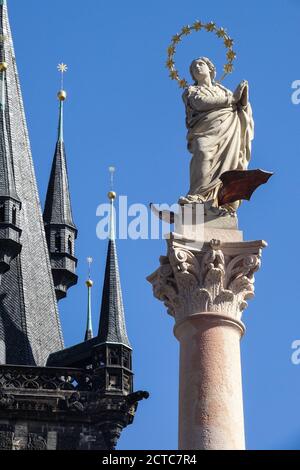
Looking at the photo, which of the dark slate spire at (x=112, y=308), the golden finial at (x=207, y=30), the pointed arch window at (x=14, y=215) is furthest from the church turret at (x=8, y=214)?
the golden finial at (x=207, y=30)

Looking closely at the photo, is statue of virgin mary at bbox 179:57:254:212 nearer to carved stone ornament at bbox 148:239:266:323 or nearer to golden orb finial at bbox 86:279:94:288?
carved stone ornament at bbox 148:239:266:323

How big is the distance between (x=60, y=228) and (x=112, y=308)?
9.10 m

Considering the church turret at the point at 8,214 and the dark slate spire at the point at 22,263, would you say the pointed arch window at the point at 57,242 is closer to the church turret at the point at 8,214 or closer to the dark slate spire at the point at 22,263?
the dark slate spire at the point at 22,263

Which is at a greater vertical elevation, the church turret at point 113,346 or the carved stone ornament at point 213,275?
the church turret at point 113,346

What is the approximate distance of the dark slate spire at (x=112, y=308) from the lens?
69625 mm

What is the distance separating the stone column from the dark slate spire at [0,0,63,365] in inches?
1768

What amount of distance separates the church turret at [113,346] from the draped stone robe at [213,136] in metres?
41.7

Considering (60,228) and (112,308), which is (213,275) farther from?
(60,228)

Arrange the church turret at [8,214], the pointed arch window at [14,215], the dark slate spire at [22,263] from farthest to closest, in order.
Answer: the pointed arch window at [14,215] → the church turret at [8,214] → the dark slate spire at [22,263]

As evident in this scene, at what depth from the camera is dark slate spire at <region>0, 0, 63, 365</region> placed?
71.9 meters

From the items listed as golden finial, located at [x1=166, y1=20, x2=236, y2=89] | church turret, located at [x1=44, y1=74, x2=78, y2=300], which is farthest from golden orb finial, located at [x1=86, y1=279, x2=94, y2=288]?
golden finial, located at [x1=166, y1=20, x2=236, y2=89]

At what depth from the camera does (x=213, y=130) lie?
1078 inches

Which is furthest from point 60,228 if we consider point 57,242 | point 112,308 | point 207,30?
point 207,30
